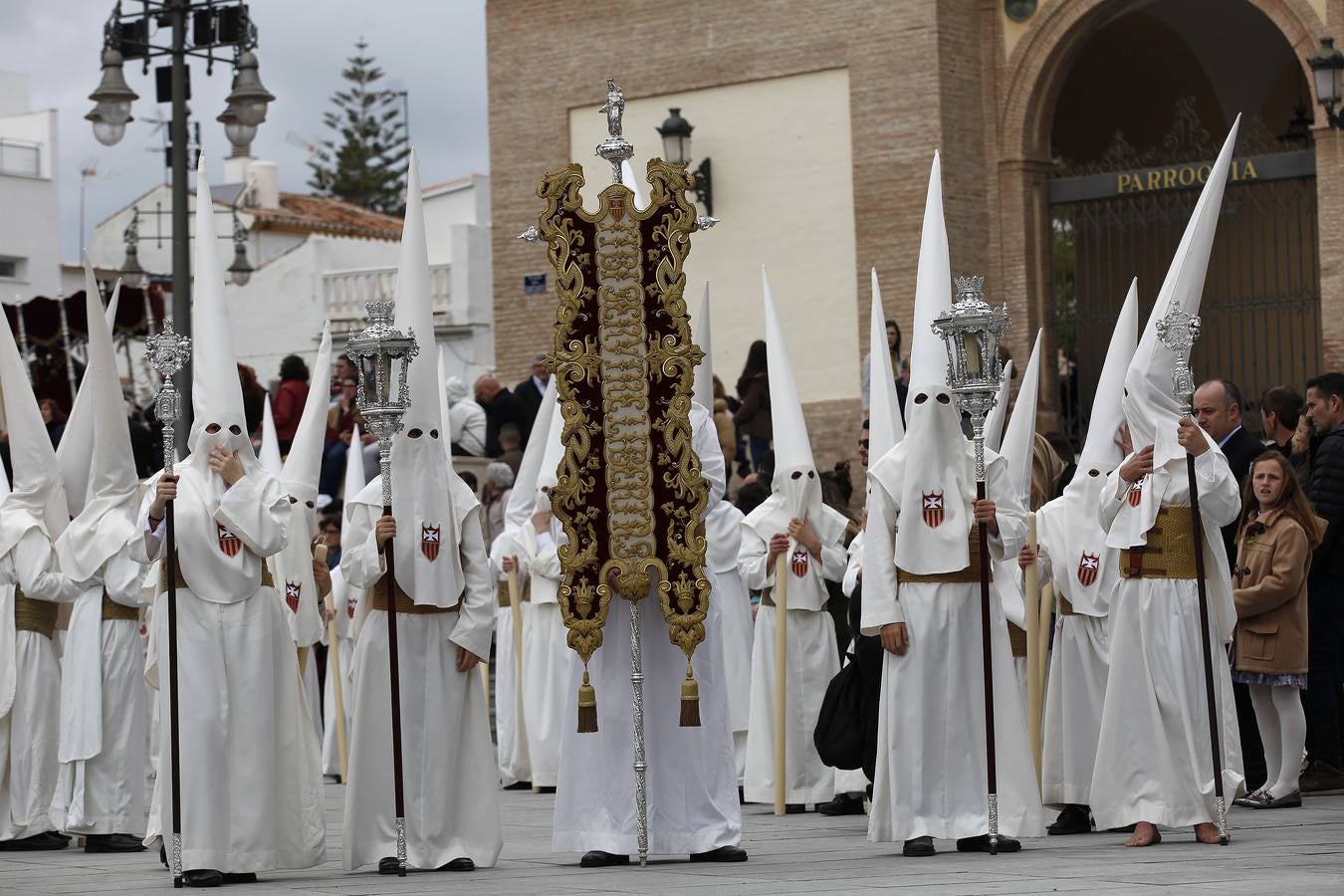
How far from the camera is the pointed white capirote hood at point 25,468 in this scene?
12.0m

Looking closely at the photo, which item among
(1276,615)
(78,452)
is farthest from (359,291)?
(1276,615)

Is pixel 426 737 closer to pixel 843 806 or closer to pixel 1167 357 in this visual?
pixel 843 806

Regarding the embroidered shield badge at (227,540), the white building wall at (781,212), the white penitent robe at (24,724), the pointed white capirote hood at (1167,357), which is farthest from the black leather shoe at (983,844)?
the white building wall at (781,212)

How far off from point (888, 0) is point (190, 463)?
50.3 ft

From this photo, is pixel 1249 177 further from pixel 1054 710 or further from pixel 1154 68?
pixel 1054 710

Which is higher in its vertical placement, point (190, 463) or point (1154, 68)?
point (1154, 68)

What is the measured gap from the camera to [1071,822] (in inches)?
435

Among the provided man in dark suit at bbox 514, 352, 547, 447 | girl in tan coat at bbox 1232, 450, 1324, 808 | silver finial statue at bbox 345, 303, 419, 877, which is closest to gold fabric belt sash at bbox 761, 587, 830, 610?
girl in tan coat at bbox 1232, 450, 1324, 808

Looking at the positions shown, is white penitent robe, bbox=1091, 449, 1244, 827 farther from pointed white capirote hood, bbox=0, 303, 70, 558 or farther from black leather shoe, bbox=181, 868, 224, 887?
pointed white capirote hood, bbox=0, 303, 70, 558

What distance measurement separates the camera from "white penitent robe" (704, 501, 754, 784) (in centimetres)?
1434

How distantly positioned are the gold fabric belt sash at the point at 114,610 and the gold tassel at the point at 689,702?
143 inches

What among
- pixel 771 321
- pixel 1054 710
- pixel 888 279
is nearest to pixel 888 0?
pixel 888 279

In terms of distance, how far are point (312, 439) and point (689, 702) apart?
11.2 ft

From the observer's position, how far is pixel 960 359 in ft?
Result: 32.9
